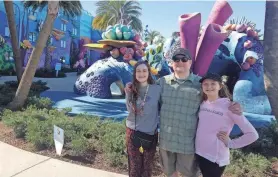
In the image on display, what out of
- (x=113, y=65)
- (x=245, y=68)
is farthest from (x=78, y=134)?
(x=245, y=68)

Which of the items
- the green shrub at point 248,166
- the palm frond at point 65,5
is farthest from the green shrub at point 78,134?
the palm frond at point 65,5

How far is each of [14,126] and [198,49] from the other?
380cm

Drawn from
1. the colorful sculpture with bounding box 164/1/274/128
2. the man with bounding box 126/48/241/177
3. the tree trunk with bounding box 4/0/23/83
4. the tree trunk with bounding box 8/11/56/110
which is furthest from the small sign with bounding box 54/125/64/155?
the tree trunk with bounding box 4/0/23/83

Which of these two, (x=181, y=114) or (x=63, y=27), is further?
(x=63, y=27)

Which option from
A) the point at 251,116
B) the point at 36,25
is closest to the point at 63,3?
the point at 36,25

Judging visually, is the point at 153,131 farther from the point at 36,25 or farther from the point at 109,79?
the point at 36,25

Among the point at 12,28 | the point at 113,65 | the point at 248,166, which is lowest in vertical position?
the point at 248,166

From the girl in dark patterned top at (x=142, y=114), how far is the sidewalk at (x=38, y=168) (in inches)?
39.8

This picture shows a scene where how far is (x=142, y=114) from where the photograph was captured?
2816mm

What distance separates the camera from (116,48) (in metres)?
11.8

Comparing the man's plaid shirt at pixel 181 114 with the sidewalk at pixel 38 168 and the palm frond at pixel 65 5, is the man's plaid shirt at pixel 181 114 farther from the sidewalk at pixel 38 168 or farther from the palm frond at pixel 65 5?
the palm frond at pixel 65 5

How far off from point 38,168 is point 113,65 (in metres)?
7.66

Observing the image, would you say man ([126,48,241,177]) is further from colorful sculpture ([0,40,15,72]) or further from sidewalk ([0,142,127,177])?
colorful sculpture ([0,40,15,72])

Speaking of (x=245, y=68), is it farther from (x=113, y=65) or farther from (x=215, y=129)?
(x=215, y=129)
